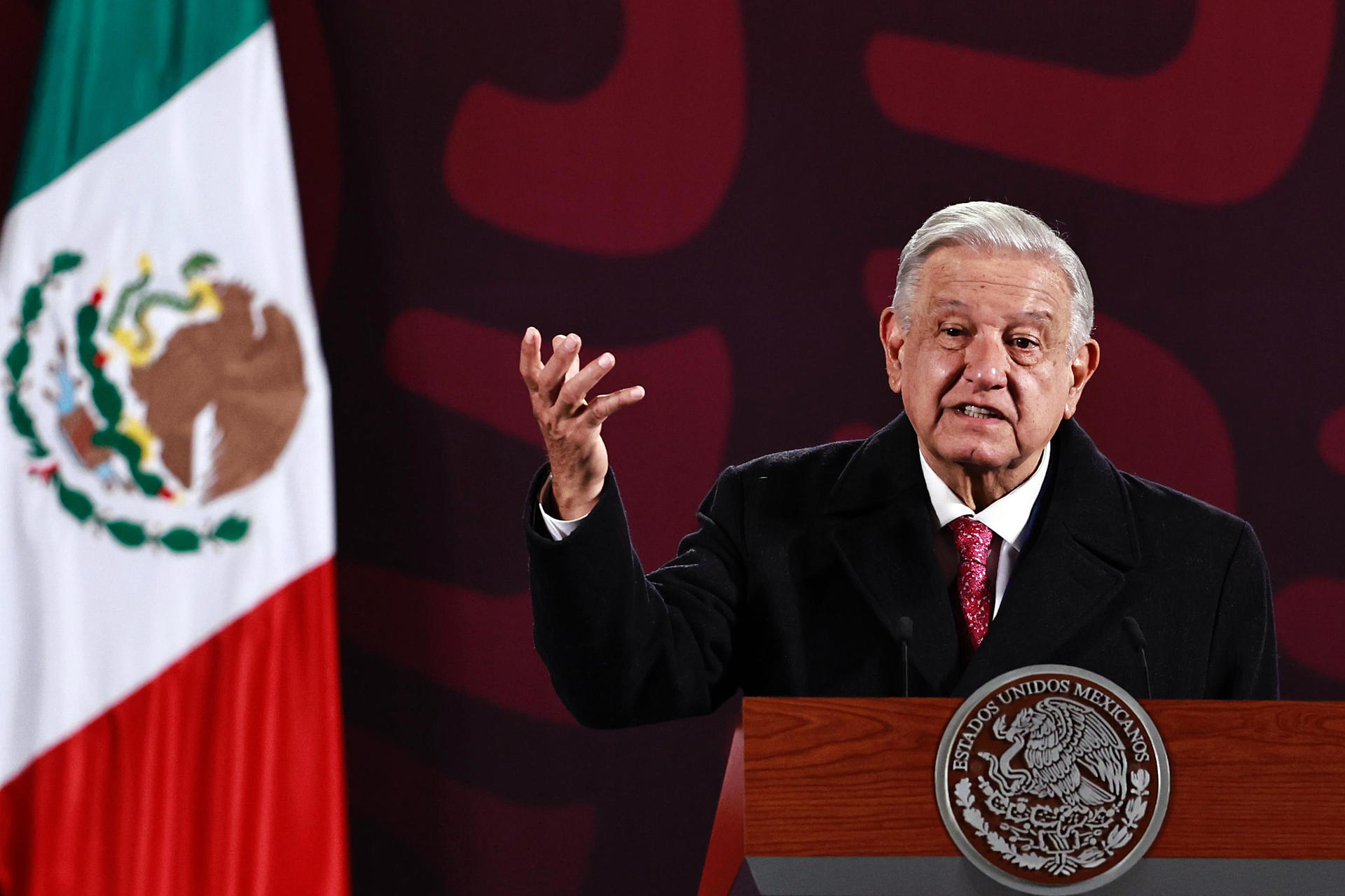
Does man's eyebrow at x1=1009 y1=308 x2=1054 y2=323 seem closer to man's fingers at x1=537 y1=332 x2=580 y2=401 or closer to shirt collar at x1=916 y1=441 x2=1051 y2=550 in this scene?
shirt collar at x1=916 y1=441 x2=1051 y2=550

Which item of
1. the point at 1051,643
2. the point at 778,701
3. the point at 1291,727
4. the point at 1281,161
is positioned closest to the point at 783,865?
the point at 778,701

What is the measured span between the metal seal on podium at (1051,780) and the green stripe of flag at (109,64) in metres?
2.20

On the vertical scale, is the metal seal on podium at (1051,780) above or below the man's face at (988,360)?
below

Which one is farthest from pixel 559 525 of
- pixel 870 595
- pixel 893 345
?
pixel 893 345

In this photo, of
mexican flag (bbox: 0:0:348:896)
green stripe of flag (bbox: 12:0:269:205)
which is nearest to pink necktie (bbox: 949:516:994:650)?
mexican flag (bbox: 0:0:348:896)

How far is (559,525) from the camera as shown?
4.68 feet

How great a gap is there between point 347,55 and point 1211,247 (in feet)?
6.30

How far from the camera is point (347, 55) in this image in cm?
288

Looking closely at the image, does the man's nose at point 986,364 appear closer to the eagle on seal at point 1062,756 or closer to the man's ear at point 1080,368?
the man's ear at point 1080,368

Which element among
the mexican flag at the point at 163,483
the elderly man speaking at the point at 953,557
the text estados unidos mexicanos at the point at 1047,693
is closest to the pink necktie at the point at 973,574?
the elderly man speaking at the point at 953,557

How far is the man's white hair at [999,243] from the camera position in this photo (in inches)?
68.5

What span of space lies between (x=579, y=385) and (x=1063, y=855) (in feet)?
Result: 2.00

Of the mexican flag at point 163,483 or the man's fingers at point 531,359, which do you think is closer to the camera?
the man's fingers at point 531,359

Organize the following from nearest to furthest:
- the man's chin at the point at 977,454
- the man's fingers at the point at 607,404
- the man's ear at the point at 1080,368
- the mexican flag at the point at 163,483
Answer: the man's fingers at the point at 607,404, the man's chin at the point at 977,454, the man's ear at the point at 1080,368, the mexican flag at the point at 163,483
